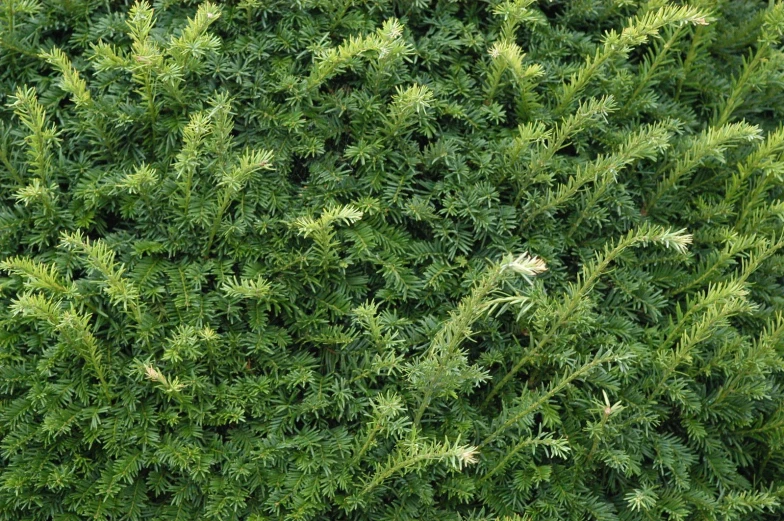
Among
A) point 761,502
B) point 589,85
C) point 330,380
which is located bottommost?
point 761,502

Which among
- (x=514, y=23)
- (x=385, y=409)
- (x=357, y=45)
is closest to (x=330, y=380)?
(x=385, y=409)

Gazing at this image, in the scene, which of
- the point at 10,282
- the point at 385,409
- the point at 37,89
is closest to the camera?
the point at 385,409

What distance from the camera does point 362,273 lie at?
1977mm

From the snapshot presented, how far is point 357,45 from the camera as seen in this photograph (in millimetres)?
1834

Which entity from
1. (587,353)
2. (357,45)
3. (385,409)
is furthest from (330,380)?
(357,45)

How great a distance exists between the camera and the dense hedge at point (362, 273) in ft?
Result: 6.02

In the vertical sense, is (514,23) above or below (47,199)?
above

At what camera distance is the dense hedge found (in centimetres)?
184

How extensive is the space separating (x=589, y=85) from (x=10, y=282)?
1.55 meters

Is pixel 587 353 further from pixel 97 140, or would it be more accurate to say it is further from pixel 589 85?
pixel 97 140

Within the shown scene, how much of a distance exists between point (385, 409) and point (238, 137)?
782 mm

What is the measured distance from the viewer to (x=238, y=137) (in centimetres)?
199

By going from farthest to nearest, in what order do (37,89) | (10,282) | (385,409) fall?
(37,89) < (10,282) < (385,409)

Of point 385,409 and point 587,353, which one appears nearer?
point 385,409
